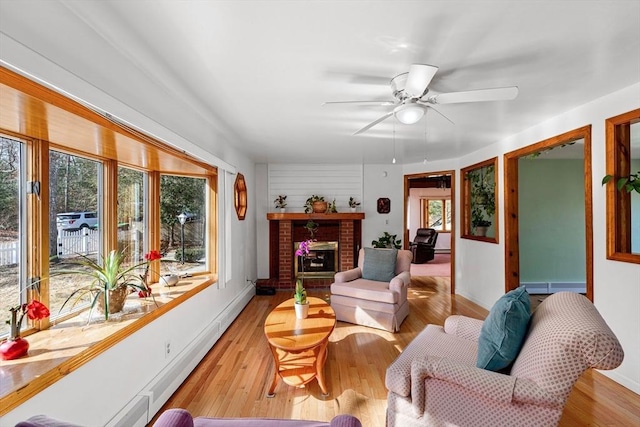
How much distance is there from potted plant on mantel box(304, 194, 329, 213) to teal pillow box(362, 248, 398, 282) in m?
1.50

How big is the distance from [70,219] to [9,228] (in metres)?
0.44

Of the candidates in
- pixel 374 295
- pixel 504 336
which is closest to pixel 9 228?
pixel 504 336

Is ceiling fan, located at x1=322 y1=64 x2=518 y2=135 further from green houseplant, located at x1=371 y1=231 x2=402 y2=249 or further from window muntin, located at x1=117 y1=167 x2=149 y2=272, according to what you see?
green houseplant, located at x1=371 y1=231 x2=402 y2=249

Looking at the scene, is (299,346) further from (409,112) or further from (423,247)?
(423,247)

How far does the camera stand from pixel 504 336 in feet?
4.63

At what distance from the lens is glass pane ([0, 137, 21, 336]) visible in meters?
1.46

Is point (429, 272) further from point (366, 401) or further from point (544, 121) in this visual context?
point (366, 401)

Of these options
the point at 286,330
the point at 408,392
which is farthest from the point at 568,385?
the point at 286,330

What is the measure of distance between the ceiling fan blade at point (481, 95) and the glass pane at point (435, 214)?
9087 mm

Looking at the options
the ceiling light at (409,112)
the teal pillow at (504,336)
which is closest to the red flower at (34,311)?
the teal pillow at (504,336)

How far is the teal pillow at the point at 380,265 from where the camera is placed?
3.63 metres

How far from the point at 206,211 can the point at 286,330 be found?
1903mm

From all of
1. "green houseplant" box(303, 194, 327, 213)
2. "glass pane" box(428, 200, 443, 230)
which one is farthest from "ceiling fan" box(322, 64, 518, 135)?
"glass pane" box(428, 200, 443, 230)

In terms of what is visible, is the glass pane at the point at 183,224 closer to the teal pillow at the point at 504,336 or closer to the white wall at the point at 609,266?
the teal pillow at the point at 504,336
